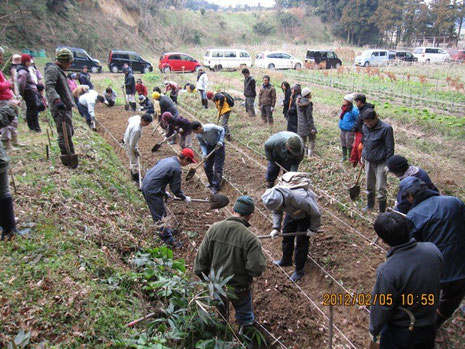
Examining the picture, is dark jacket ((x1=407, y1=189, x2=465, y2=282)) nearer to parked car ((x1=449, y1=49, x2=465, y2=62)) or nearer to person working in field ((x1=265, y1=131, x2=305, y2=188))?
person working in field ((x1=265, y1=131, x2=305, y2=188))

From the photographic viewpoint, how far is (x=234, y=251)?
2.95m

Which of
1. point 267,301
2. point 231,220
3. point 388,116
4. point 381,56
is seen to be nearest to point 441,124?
point 388,116

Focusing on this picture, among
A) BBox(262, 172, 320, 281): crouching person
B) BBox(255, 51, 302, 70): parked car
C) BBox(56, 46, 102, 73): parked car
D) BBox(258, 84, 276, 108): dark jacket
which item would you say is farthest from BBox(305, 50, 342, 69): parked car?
BBox(262, 172, 320, 281): crouching person

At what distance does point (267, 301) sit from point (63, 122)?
397 centimetres

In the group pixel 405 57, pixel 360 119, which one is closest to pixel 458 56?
pixel 405 57

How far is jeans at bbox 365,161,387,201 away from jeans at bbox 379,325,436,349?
2.99m

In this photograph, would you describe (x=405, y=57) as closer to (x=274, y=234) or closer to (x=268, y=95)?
(x=268, y=95)

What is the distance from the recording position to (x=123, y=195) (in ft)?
19.7

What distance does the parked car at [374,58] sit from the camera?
2481 cm

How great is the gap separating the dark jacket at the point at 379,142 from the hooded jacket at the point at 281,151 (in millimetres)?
1028

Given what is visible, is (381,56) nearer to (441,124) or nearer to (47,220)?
(441,124)

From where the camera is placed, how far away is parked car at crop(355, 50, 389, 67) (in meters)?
24.8

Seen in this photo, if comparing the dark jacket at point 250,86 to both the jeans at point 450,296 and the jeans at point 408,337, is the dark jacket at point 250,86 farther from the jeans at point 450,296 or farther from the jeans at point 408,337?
the jeans at point 408,337

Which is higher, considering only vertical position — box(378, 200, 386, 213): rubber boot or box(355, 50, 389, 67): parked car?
box(355, 50, 389, 67): parked car
